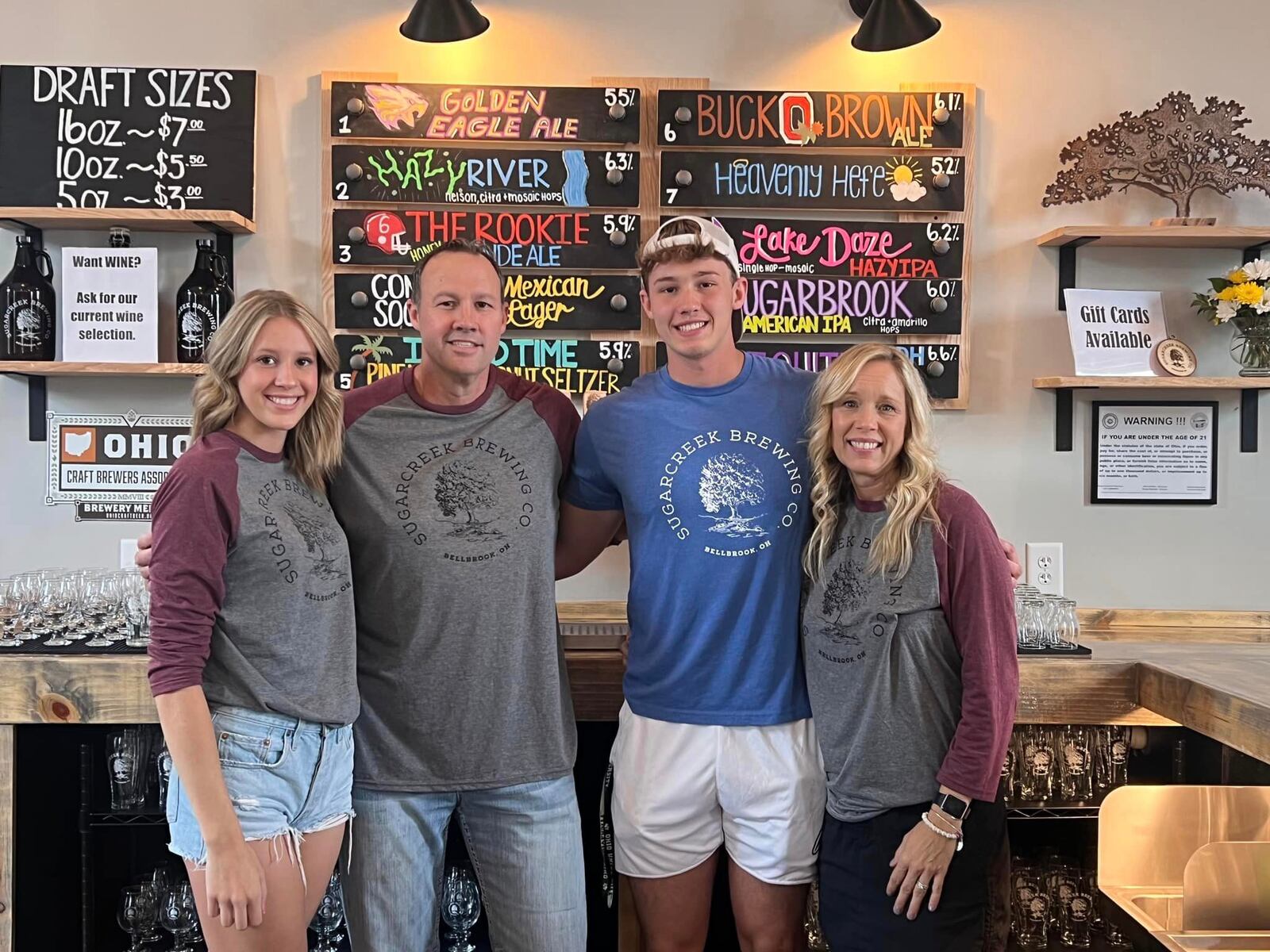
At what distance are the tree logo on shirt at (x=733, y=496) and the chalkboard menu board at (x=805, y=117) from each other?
4.34ft

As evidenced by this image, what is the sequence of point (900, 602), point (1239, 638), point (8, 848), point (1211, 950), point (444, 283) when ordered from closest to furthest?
1. point (1211, 950)
2. point (900, 602)
3. point (444, 283)
4. point (8, 848)
5. point (1239, 638)

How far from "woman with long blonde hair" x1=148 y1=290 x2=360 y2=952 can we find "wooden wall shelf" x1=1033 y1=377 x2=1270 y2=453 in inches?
75.5

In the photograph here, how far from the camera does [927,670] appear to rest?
5.48 feet

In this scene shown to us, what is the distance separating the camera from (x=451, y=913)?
220cm

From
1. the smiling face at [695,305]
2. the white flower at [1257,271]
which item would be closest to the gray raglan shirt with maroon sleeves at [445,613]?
the smiling face at [695,305]

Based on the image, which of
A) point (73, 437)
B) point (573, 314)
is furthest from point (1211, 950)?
point (73, 437)

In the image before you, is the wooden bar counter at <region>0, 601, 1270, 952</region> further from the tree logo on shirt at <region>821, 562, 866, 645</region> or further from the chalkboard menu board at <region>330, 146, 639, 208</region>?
the chalkboard menu board at <region>330, 146, 639, 208</region>

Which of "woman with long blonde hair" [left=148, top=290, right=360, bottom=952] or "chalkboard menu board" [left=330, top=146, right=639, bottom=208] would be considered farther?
"chalkboard menu board" [left=330, top=146, right=639, bottom=208]

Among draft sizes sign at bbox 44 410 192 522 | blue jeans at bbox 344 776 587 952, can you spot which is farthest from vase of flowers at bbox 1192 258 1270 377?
draft sizes sign at bbox 44 410 192 522

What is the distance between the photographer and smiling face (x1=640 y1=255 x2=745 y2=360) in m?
1.83

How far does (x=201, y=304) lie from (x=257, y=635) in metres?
1.50

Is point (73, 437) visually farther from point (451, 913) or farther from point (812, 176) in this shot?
point (812, 176)

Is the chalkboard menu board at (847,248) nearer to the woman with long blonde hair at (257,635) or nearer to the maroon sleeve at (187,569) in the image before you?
the woman with long blonde hair at (257,635)

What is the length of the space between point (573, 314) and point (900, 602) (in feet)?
4.68
